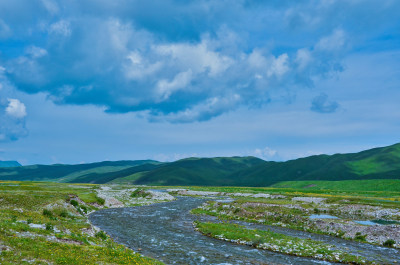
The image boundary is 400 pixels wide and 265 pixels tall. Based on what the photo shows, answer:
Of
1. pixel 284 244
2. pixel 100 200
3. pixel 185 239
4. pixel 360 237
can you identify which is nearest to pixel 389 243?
pixel 360 237

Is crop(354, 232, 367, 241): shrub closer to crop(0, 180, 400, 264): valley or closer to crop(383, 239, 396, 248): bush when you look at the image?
crop(0, 180, 400, 264): valley

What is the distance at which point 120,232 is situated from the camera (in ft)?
136

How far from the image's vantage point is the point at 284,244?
34.0 metres

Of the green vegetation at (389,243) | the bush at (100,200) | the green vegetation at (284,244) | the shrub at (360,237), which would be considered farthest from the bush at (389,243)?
the bush at (100,200)

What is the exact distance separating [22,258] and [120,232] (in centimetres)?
2341

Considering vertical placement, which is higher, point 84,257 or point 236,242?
point 84,257

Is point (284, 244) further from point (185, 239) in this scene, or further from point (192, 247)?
point (185, 239)

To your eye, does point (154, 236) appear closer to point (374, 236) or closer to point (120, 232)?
point (120, 232)

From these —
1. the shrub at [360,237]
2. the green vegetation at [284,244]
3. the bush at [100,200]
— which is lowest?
the shrub at [360,237]

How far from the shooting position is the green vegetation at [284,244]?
2956cm

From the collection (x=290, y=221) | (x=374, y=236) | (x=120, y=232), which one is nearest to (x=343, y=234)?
(x=374, y=236)

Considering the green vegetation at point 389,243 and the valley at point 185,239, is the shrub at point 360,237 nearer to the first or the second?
the valley at point 185,239

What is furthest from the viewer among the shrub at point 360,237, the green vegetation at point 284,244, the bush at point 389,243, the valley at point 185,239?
the shrub at point 360,237

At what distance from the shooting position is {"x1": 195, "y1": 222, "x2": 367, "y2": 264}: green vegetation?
29.6 metres
